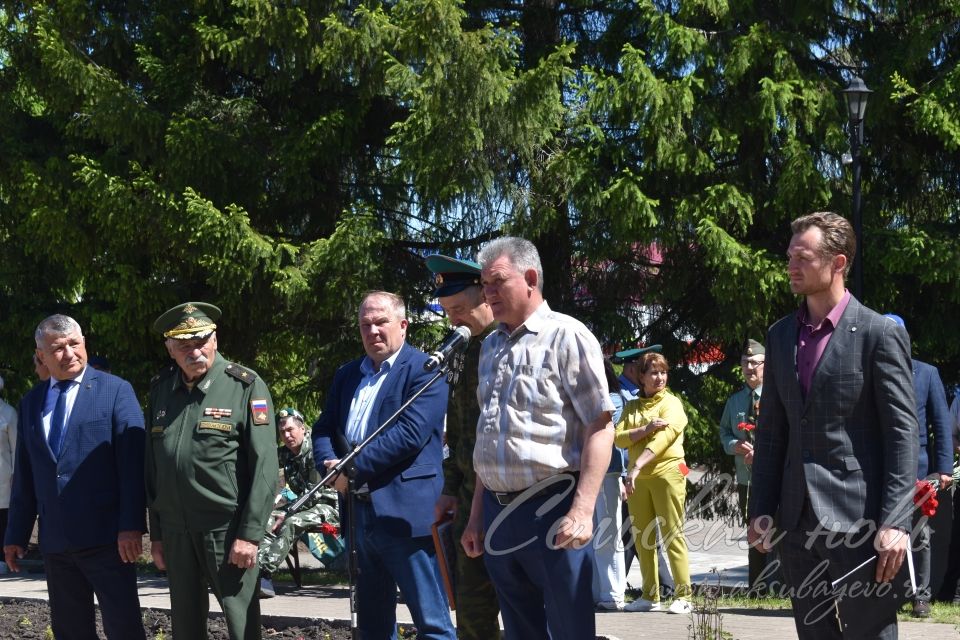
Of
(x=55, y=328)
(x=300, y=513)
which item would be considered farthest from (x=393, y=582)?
(x=300, y=513)

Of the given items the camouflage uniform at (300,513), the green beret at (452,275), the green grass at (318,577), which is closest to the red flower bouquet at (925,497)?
the green beret at (452,275)

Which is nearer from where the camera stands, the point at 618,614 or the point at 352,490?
the point at 352,490

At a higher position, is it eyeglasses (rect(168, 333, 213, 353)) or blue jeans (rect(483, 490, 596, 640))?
eyeglasses (rect(168, 333, 213, 353))

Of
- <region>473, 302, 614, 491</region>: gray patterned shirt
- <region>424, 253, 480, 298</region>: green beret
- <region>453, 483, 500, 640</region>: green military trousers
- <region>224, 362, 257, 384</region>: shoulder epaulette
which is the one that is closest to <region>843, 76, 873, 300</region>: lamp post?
<region>424, 253, 480, 298</region>: green beret

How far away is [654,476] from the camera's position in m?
8.95

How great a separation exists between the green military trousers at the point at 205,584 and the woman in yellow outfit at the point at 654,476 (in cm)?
361

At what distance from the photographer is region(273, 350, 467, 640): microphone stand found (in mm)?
5230

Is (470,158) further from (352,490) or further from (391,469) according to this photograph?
(352,490)

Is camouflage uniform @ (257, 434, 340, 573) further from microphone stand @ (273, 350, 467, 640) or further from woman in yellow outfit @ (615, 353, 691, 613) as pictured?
microphone stand @ (273, 350, 467, 640)

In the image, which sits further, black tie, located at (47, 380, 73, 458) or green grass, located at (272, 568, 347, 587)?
green grass, located at (272, 568, 347, 587)

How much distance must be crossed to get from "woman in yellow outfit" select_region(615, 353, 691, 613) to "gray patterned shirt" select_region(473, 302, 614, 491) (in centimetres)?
445

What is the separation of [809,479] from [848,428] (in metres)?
0.22

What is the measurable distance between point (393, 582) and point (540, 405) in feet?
6.13

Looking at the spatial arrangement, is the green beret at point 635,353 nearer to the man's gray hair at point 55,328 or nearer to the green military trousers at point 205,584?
the green military trousers at point 205,584
